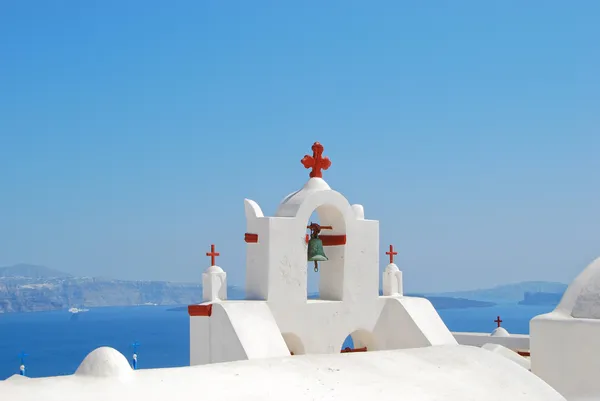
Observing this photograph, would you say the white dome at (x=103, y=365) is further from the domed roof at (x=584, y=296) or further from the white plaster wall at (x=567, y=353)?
the domed roof at (x=584, y=296)

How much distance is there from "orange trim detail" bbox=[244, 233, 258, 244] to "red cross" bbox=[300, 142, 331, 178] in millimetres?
1427

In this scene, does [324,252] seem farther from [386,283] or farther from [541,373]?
[541,373]

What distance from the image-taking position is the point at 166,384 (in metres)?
9.02

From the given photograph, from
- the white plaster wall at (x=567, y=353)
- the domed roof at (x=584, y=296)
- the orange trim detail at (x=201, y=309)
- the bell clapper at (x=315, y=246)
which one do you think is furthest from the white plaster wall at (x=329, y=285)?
the domed roof at (x=584, y=296)

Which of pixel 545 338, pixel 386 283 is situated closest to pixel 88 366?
pixel 386 283

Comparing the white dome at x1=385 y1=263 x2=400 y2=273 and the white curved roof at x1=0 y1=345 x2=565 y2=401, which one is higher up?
the white dome at x1=385 y1=263 x2=400 y2=273

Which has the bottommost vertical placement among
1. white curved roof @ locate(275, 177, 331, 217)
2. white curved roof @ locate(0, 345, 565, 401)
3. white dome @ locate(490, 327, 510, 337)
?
white dome @ locate(490, 327, 510, 337)

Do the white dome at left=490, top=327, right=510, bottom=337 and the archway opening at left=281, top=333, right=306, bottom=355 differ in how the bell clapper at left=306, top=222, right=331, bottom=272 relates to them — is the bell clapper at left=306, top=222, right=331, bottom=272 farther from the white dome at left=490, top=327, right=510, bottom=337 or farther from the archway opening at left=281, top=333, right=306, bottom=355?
the white dome at left=490, top=327, right=510, bottom=337

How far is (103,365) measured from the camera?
8.77 m

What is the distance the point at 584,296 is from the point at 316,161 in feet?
17.0

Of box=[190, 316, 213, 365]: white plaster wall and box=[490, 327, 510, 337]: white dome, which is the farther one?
Answer: box=[490, 327, 510, 337]: white dome

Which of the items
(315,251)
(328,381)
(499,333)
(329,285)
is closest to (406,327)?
(329,285)

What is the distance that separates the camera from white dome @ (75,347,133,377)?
8.73 m

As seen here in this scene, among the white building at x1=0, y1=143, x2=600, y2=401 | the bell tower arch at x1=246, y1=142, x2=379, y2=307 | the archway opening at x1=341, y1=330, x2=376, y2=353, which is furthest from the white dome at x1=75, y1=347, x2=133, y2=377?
the archway opening at x1=341, y1=330, x2=376, y2=353
